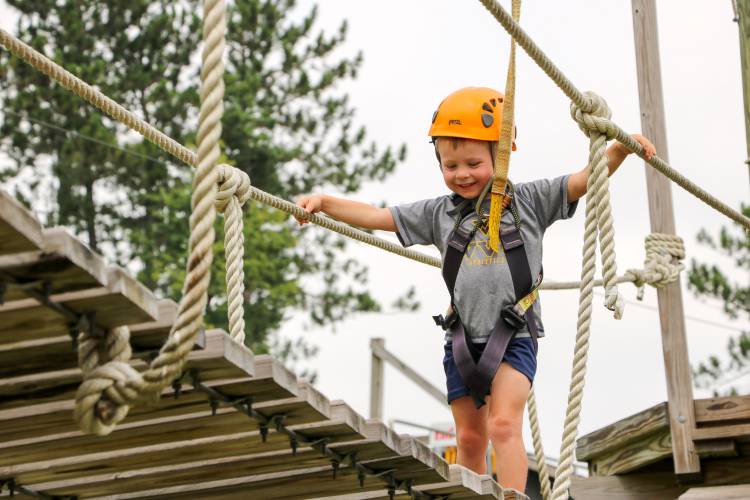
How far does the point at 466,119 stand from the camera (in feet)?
15.1

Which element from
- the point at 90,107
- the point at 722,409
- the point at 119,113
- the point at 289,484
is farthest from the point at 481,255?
the point at 90,107

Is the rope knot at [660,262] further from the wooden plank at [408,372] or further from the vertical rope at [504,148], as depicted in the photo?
the wooden plank at [408,372]

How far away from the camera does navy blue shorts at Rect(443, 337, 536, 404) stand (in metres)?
4.47

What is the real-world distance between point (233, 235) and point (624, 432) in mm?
2387

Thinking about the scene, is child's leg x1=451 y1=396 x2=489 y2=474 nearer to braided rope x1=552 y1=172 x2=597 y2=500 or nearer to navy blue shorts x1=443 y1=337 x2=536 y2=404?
navy blue shorts x1=443 y1=337 x2=536 y2=404

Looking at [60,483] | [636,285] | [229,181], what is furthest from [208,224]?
[636,285]

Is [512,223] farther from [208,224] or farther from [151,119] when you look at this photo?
[151,119]

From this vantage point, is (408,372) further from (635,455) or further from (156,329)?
(156,329)

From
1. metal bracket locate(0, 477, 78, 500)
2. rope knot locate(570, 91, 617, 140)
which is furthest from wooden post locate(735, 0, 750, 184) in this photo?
metal bracket locate(0, 477, 78, 500)

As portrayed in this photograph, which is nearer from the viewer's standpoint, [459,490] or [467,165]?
[459,490]

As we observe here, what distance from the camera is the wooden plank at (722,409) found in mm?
5664

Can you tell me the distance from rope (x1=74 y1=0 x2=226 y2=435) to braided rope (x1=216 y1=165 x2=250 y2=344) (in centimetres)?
169

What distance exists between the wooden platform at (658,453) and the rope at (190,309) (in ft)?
11.3

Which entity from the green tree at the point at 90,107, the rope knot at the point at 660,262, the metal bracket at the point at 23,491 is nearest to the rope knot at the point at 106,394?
the metal bracket at the point at 23,491
